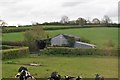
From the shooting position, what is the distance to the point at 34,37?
2896 inches

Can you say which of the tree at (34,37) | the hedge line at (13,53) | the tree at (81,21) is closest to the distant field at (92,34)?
the tree at (34,37)

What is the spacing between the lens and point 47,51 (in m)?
56.1

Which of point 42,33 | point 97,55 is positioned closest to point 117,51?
point 97,55

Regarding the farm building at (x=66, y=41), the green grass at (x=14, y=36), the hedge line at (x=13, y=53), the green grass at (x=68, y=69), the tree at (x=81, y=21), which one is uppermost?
the tree at (x=81, y=21)

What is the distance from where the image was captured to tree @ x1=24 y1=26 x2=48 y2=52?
216ft

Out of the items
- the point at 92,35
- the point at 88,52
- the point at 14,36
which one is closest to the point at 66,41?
the point at 88,52

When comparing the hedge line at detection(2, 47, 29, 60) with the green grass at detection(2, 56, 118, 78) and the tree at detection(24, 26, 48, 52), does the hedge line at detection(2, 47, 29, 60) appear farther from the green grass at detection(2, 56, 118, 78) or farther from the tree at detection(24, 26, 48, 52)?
the tree at detection(24, 26, 48, 52)

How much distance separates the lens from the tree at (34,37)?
6588 centimetres

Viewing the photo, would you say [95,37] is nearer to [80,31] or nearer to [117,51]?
[80,31]

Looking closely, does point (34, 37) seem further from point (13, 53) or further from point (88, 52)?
point (13, 53)

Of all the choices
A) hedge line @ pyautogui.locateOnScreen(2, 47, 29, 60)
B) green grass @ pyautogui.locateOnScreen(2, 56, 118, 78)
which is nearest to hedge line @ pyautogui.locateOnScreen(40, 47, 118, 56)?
hedge line @ pyautogui.locateOnScreen(2, 47, 29, 60)

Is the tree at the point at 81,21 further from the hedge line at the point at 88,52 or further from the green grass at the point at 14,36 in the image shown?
the hedge line at the point at 88,52

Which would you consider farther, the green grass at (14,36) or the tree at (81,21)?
the tree at (81,21)

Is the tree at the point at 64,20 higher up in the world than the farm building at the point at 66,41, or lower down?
higher up
